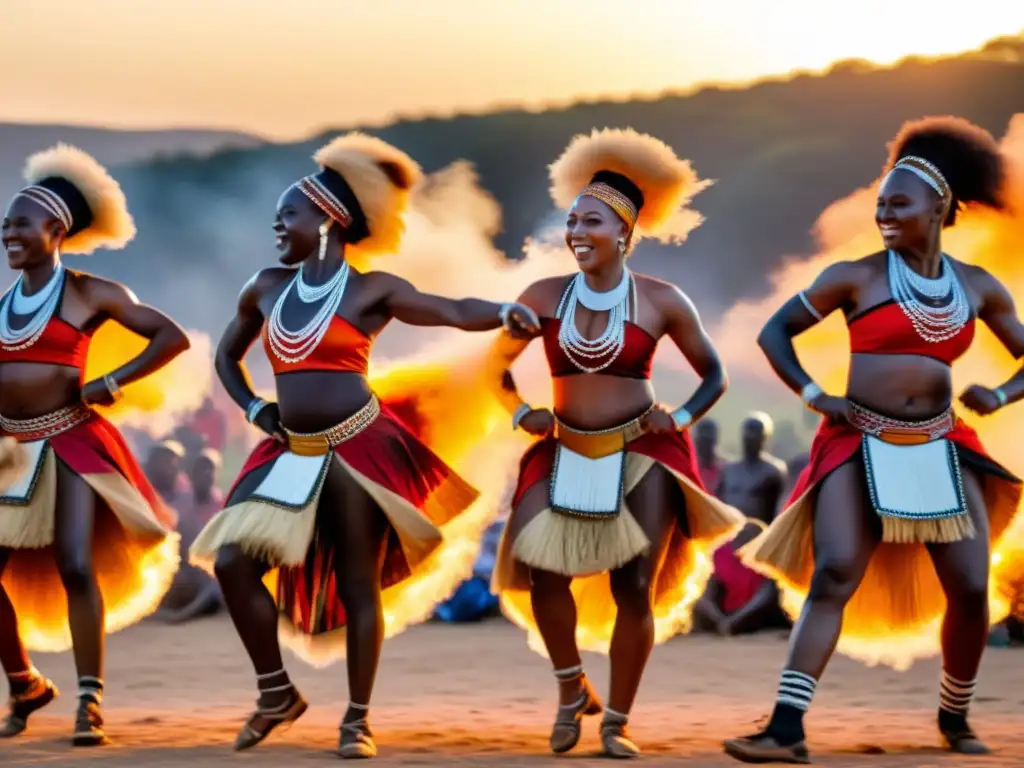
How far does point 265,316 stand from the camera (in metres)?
6.79

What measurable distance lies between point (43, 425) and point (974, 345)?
3.94 metres

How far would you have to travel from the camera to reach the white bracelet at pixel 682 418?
21.4 feet

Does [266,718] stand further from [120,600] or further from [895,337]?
[895,337]

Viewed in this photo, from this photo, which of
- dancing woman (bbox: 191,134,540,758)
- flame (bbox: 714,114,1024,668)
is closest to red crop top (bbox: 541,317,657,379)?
dancing woman (bbox: 191,134,540,758)

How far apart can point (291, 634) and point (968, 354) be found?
3088 millimetres

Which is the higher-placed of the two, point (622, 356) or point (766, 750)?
point (622, 356)

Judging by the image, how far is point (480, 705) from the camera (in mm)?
8492

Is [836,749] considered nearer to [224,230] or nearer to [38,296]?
[38,296]

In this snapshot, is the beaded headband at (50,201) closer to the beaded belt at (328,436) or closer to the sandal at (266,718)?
the beaded belt at (328,436)

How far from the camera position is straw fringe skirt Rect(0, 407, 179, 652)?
6.91m


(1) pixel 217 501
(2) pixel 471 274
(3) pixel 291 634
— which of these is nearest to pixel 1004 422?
(2) pixel 471 274

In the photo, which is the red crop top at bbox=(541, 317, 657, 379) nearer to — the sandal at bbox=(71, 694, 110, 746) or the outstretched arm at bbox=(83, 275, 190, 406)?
the outstretched arm at bbox=(83, 275, 190, 406)

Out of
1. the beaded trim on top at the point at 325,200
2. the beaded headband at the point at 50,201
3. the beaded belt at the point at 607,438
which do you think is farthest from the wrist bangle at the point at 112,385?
the beaded belt at the point at 607,438

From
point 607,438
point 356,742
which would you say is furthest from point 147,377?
point 607,438
